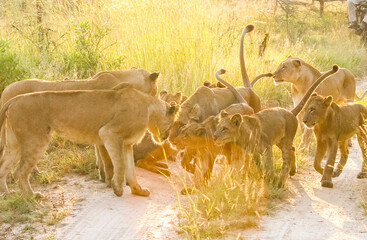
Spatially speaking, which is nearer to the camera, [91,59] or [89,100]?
[89,100]

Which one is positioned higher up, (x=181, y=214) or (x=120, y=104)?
(x=120, y=104)

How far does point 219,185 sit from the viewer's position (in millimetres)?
5809

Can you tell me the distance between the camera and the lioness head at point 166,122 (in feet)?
20.7

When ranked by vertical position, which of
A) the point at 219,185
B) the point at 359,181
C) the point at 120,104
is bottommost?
the point at 359,181

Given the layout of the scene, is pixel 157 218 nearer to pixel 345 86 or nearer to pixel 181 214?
pixel 181 214

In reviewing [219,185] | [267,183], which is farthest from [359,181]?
[219,185]

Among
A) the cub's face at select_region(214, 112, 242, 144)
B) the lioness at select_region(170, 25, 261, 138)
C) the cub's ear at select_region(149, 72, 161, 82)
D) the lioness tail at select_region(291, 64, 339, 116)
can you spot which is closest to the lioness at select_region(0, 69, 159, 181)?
the cub's ear at select_region(149, 72, 161, 82)

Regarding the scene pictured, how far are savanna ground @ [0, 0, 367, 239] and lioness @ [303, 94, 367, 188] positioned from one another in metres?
0.21

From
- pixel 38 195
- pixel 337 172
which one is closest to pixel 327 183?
pixel 337 172

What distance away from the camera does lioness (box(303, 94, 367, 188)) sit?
6.65 m

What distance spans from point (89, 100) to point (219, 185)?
149 cm

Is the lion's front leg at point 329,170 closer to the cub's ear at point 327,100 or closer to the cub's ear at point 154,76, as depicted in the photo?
the cub's ear at point 327,100

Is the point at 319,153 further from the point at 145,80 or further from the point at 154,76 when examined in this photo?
the point at 145,80

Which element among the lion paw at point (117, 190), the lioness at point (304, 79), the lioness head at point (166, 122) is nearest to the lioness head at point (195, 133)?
the lioness head at point (166, 122)
